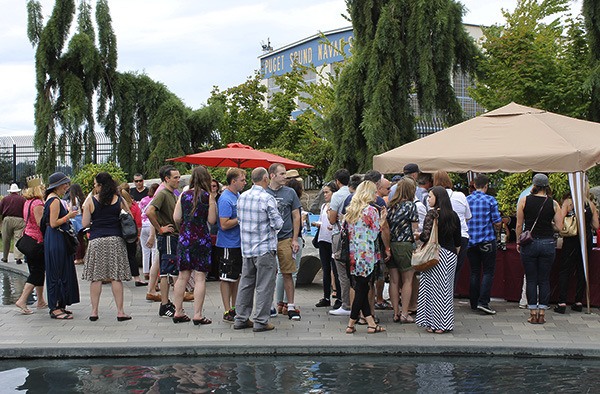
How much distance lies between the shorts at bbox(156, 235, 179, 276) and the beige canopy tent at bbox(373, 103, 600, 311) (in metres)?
3.40

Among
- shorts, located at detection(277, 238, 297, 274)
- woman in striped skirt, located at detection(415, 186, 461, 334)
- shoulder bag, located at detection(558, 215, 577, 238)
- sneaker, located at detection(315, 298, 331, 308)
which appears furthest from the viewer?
sneaker, located at detection(315, 298, 331, 308)

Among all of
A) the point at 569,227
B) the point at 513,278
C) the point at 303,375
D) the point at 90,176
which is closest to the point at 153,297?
the point at 303,375

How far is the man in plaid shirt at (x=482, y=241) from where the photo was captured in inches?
391

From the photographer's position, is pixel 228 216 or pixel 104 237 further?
pixel 104 237

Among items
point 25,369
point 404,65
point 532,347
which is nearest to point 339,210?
point 532,347

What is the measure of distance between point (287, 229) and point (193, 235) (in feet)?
3.85

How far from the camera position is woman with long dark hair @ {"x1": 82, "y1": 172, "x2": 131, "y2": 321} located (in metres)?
9.16

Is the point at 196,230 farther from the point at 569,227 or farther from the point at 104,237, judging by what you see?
the point at 569,227

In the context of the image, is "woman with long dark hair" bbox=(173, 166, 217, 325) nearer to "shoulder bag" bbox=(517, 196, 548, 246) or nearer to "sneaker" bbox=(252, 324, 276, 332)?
"sneaker" bbox=(252, 324, 276, 332)

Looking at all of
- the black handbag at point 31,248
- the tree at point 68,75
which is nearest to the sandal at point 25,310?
the black handbag at point 31,248

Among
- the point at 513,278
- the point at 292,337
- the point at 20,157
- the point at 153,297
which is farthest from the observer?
the point at 20,157

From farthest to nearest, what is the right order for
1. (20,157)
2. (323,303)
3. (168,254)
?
(20,157) → (323,303) → (168,254)

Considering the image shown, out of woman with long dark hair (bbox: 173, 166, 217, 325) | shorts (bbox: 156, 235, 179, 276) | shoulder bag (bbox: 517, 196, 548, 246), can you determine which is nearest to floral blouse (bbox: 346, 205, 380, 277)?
woman with long dark hair (bbox: 173, 166, 217, 325)

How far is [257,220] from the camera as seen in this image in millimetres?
8664
